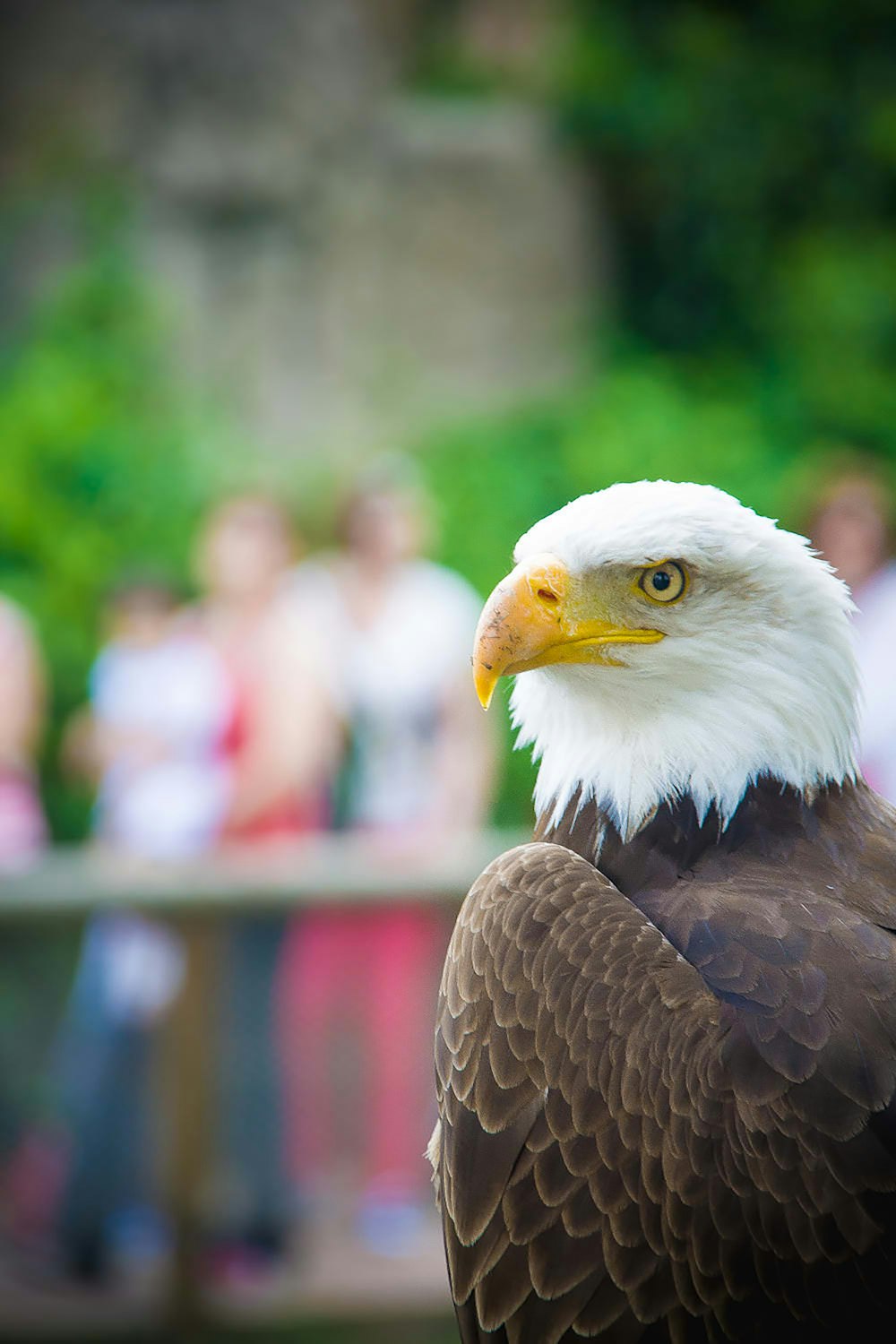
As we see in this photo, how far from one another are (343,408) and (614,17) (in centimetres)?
434

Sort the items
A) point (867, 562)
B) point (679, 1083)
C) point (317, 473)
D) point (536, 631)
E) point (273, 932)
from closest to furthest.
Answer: point (679, 1083)
point (536, 631)
point (867, 562)
point (273, 932)
point (317, 473)

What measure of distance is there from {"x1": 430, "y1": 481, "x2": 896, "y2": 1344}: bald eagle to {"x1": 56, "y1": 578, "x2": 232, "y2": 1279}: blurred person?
A: 9.11 feet

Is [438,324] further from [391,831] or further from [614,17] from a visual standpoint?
[391,831]

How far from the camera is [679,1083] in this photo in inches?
76.6

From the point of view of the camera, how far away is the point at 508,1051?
209cm

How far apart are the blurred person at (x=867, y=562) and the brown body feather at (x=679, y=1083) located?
2186mm

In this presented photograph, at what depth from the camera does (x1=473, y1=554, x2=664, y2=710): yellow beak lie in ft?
6.94

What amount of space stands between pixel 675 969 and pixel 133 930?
10.4ft

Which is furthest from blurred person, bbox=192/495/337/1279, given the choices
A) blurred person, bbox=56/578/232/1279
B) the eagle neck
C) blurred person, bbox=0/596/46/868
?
the eagle neck

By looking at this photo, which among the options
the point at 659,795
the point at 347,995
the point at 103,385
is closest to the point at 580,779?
the point at 659,795

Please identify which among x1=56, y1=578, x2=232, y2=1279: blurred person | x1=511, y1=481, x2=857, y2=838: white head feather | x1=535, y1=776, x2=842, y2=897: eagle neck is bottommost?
x1=56, y1=578, x2=232, y2=1279: blurred person

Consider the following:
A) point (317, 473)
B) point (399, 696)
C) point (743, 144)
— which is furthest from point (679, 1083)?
point (743, 144)

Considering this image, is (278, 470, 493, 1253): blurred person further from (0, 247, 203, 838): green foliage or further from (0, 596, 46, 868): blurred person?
(0, 247, 203, 838): green foliage

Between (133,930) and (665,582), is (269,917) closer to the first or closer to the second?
(133,930)
